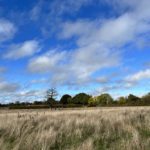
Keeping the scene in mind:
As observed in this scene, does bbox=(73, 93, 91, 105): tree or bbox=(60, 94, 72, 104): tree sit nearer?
bbox=(73, 93, 91, 105): tree

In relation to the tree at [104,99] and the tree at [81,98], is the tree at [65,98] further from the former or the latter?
the tree at [104,99]

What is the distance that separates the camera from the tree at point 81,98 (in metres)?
128

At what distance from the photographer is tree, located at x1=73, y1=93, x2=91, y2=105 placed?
5056 inches

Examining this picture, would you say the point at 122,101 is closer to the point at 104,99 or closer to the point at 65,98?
the point at 104,99

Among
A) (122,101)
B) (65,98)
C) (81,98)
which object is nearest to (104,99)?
(81,98)

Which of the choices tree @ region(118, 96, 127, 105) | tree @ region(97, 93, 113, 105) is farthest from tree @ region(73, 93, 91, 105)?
tree @ region(118, 96, 127, 105)

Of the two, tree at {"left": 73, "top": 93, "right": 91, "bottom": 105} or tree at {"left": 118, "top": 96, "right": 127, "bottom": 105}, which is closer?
tree at {"left": 118, "top": 96, "right": 127, "bottom": 105}

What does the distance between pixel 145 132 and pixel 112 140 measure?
2.13 m

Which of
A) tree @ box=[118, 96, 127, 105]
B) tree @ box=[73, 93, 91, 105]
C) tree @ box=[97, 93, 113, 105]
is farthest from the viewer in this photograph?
tree @ box=[97, 93, 113, 105]

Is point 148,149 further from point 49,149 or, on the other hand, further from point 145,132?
point 145,132

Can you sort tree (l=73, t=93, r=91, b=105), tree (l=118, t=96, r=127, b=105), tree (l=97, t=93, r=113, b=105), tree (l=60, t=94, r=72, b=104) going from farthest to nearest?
1. tree (l=60, t=94, r=72, b=104)
2. tree (l=97, t=93, r=113, b=105)
3. tree (l=73, t=93, r=91, b=105)
4. tree (l=118, t=96, r=127, b=105)

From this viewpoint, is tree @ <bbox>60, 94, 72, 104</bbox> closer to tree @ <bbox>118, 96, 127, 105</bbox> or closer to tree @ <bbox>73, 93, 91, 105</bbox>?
tree @ <bbox>73, 93, 91, 105</bbox>

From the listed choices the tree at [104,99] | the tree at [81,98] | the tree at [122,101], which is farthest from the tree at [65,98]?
the tree at [122,101]

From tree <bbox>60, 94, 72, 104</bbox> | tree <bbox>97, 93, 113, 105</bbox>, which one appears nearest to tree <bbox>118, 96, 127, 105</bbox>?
tree <bbox>97, 93, 113, 105</bbox>
